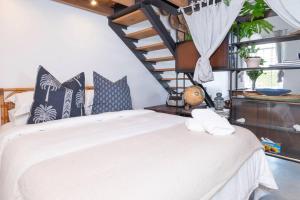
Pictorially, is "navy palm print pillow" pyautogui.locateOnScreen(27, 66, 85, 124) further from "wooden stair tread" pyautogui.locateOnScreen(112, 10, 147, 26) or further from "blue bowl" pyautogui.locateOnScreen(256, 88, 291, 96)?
"blue bowl" pyautogui.locateOnScreen(256, 88, 291, 96)

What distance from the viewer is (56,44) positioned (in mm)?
2262

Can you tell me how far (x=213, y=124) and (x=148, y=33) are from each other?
5.76ft

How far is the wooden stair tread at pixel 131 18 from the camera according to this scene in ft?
8.06

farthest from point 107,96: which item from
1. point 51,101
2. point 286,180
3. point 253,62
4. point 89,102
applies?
point 286,180

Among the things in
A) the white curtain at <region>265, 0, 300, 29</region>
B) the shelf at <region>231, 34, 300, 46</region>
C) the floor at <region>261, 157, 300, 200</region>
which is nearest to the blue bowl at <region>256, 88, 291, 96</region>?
the shelf at <region>231, 34, 300, 46</region>

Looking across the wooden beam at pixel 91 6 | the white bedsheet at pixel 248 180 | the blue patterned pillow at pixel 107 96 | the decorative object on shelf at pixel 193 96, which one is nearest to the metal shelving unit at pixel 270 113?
the decorative object on shelf at pixel 193 96

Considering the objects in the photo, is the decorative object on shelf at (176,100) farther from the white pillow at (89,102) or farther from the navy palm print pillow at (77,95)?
the navy palm print pillow at (77,95)

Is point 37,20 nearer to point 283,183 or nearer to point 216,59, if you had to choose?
point 216,59

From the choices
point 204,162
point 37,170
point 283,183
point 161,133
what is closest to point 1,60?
point 37,170

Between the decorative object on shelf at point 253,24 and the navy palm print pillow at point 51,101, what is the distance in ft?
6.07

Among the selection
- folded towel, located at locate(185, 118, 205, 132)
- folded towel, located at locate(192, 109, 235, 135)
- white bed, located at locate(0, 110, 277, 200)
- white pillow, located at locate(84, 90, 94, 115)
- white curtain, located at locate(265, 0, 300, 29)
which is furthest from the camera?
white pillow, located at locate(84, 90, 94, 115)

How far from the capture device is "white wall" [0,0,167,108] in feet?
6.45

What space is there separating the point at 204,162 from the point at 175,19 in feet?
8.21

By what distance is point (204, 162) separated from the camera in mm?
932
